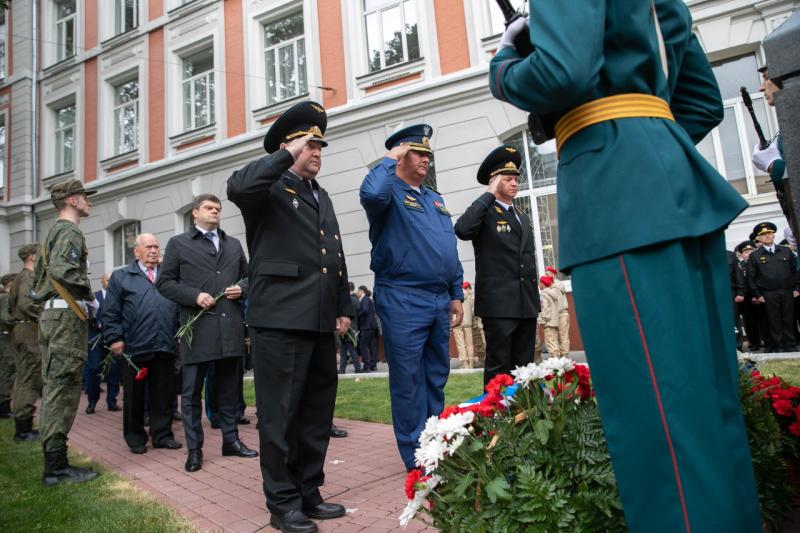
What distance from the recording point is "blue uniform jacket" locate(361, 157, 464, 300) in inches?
150

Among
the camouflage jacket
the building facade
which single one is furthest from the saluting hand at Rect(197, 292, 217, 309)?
the building facade

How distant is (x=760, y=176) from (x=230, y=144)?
1245cm

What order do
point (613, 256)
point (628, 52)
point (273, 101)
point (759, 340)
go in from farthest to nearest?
point (273, 101), point (759, 340), point (628, 52), point (613, 256)

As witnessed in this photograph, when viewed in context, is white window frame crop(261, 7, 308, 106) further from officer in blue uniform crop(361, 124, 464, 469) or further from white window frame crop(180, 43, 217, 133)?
officer in blue uniform crop(361, 124, 464, 469)

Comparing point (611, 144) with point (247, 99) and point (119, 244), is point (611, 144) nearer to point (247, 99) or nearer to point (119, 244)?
point (247, 99)

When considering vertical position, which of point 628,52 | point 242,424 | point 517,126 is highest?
point 517,126

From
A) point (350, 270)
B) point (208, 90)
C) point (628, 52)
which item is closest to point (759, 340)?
point (350, 270)

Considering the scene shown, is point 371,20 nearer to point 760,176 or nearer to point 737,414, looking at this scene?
point 760,176

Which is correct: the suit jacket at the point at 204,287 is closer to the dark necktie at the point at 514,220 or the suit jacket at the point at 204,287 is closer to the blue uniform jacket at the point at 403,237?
the blue uniform jacket at the point at 403,237

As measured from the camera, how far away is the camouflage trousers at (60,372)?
167 inches

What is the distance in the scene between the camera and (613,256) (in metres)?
1.50

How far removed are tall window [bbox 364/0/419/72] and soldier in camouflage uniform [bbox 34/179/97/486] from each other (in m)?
10.4

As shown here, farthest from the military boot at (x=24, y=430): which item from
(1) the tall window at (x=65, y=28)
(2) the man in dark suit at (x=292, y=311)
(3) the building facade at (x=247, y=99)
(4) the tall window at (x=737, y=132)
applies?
(1) the tall window at (x=65, y=28)

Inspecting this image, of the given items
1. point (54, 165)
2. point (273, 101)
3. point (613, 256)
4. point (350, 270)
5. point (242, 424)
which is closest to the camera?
point (613, 256)
